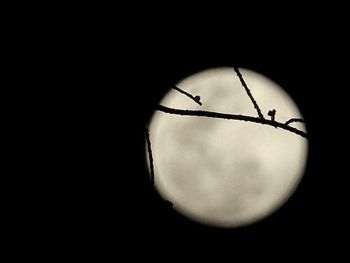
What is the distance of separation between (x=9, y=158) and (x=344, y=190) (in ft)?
2.67

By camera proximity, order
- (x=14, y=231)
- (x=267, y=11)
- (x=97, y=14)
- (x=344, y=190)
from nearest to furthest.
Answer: (x=14, y=231), (x=97, y=14), (x=344, y=190), (x=267, y=11)

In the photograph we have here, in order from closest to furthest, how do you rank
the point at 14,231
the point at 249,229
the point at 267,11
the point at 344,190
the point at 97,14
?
the point at 14,231
the point at 97,14
the point at 344,190
the point at 267,11
the point at 249,229

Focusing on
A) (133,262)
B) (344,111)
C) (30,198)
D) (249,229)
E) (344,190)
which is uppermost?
(344,111)

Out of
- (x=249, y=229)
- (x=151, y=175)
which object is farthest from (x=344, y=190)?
(x=249, y=229)

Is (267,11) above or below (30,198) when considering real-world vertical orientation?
above

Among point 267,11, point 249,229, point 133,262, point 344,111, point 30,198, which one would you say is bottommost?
point 249,229

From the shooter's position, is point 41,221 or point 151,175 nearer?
point 41,221

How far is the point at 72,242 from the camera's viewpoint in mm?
991

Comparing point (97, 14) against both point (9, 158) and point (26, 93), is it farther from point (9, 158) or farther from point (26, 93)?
point (9, 158)

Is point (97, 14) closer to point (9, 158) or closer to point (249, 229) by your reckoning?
point (9, 158)

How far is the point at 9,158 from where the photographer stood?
95cm

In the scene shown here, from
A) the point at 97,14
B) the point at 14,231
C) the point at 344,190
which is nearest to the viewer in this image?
the point at 14,231

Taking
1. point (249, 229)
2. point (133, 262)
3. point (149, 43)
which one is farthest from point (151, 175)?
point (249, 229)

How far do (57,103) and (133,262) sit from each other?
0.42m
